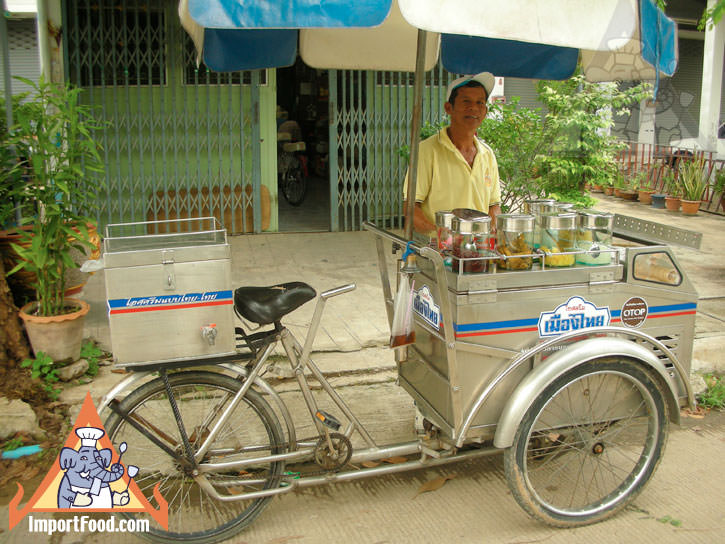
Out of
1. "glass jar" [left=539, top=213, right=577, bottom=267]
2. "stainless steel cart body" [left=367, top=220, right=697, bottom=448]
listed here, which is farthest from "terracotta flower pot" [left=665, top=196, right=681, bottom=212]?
"glass jar" [left=539, top=213, right=577, bottom=267]

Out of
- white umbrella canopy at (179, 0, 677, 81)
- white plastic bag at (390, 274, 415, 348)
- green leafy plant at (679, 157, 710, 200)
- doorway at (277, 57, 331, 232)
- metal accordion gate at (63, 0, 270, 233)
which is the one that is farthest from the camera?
green leafy plant at (679, 157, 710, 200)

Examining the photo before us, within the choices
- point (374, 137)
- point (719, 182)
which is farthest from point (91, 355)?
point (719, 182)

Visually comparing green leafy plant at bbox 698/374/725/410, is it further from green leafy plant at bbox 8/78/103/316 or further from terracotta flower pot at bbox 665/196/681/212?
terracotta flower pot at bbox 665/196/681/212

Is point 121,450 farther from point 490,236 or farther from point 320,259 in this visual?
point 320,259

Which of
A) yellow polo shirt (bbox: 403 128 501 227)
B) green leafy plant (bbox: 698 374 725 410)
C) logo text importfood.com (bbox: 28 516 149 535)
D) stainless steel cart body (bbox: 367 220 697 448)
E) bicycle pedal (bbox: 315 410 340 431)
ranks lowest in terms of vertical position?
logo text importfood.com (bbox: 28 516 149 535)

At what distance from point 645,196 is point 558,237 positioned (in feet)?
31.1

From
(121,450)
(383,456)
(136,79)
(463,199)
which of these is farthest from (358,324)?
(136,79)

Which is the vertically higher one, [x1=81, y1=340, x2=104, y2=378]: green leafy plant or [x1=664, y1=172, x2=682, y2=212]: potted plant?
[x1=664, y1=172, x2=682, y2=212]: potted plant

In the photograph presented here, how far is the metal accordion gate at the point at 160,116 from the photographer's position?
726 cm

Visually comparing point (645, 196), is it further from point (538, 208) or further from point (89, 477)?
point (89, 477)

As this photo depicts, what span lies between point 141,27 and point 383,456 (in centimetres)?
606

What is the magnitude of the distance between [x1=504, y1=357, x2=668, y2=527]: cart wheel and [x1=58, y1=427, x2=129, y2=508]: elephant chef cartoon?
165 cm

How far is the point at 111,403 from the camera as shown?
2.80 m

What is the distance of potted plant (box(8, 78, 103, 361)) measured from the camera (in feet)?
13.5
